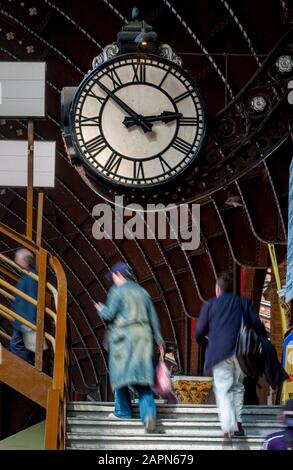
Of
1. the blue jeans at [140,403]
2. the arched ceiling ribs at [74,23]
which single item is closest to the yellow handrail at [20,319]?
the blue jeans at [140,403]

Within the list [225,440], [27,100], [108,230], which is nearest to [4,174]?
[27,100]

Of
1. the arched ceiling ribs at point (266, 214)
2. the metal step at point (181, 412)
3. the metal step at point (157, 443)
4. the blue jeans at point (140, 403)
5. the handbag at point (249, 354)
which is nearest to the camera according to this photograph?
the metal step at point (157, 443)

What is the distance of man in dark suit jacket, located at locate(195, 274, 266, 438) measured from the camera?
10453 millimetres

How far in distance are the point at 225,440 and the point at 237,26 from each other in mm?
8532

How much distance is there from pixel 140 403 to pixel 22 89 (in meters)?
4.85

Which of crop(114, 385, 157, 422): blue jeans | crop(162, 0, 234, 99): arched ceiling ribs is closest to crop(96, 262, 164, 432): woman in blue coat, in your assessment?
crop(114, 385, 157, 422): blue jeans

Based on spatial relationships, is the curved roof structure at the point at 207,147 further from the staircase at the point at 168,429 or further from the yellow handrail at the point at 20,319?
the staircase at the point at 168,429

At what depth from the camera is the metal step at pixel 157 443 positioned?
33.8ft

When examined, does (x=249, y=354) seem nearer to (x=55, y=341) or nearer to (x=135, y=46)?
(x=55, y=341)

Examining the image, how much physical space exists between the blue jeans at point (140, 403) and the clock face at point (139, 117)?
75.0 inches

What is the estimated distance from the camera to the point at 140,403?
10859mm

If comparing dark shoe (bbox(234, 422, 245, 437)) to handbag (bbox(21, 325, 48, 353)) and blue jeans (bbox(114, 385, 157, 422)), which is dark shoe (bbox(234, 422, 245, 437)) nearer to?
blue jeans (bbox(114, 385, 157, 422))

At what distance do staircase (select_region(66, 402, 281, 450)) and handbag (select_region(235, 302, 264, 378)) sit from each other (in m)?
0.58
